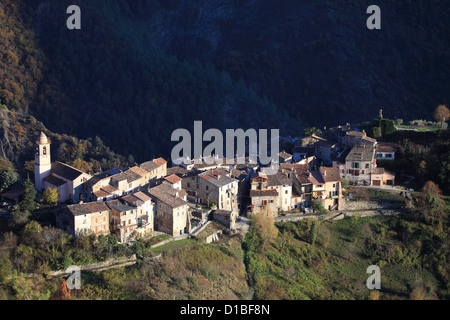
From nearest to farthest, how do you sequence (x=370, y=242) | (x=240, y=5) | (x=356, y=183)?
(x=370, y=242) → (x=356, y=183) → (x=240, y=5)

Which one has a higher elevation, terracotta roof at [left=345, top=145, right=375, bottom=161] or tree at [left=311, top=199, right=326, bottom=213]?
terracotta roof at [left=345, top=145, right=375, bottom=161]

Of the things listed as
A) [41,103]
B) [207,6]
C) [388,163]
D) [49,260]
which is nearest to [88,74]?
[41,103]

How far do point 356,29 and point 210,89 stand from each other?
33.8 metres

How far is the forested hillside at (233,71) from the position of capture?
108 m

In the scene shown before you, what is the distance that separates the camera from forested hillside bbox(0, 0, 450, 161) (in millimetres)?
108250

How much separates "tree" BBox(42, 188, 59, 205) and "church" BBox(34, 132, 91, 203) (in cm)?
148

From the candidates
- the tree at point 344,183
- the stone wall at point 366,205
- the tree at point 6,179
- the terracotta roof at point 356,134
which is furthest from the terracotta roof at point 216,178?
the terracotta roof at point 356,134

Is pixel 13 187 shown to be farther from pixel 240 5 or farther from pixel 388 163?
pixel 240 5

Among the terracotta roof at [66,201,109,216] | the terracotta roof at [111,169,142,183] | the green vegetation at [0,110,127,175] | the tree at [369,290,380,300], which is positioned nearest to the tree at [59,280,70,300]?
the terracotta roof at [66,201,109,216]

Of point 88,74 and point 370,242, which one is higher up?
point 88,74

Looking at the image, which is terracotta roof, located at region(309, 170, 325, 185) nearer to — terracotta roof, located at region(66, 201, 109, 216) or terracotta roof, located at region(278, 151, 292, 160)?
terracotta roof, located at region(278, 151, 292, 160)

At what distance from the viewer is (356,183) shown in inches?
2361

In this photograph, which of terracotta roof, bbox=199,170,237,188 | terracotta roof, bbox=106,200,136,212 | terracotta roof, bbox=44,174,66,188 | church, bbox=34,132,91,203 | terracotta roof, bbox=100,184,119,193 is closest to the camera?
terracotta roof, bbox=106,200,136,212

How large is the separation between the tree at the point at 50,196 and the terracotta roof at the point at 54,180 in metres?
1.54
